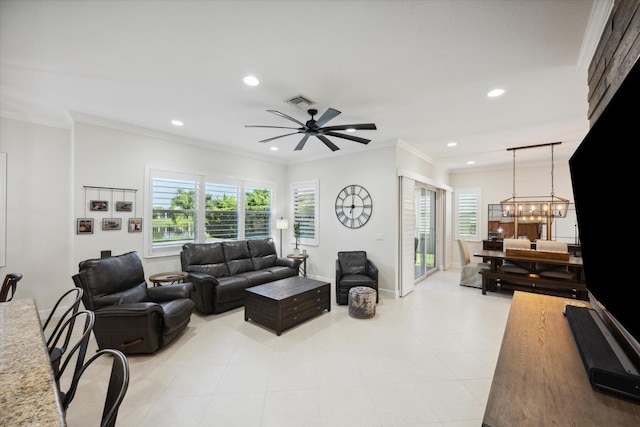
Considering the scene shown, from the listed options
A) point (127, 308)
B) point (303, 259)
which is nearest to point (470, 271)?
point (303, 259)

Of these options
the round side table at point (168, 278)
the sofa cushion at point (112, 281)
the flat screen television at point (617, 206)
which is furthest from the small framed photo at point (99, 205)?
the flat screen television at point (617, 206)

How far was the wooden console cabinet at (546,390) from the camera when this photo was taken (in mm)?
878

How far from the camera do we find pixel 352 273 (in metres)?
4.95

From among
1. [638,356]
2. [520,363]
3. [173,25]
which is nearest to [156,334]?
[173,25]

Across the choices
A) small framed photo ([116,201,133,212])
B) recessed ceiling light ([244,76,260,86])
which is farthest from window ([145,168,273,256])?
recessed ceiling light ([244,76,260,86])

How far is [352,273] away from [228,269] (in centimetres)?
230

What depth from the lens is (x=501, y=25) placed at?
1.96 m

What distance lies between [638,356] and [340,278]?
147 inches

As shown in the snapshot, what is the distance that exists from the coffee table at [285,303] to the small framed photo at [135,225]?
6.99 ft

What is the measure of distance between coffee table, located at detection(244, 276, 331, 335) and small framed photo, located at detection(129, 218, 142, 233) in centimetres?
213

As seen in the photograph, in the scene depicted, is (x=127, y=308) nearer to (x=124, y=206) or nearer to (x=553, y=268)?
(x=124, y=206)

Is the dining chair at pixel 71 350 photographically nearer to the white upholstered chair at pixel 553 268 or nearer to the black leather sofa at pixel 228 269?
the black leather sofa at pixel 228 269

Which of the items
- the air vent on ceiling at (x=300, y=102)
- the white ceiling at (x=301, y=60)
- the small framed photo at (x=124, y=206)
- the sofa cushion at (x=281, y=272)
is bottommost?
the sofa cushion at (x=281, y=272)

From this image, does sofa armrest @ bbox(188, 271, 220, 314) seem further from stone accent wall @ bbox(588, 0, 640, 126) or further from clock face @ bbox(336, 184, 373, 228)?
stone accent wall @ bbox(588, 0, 640, 126)
